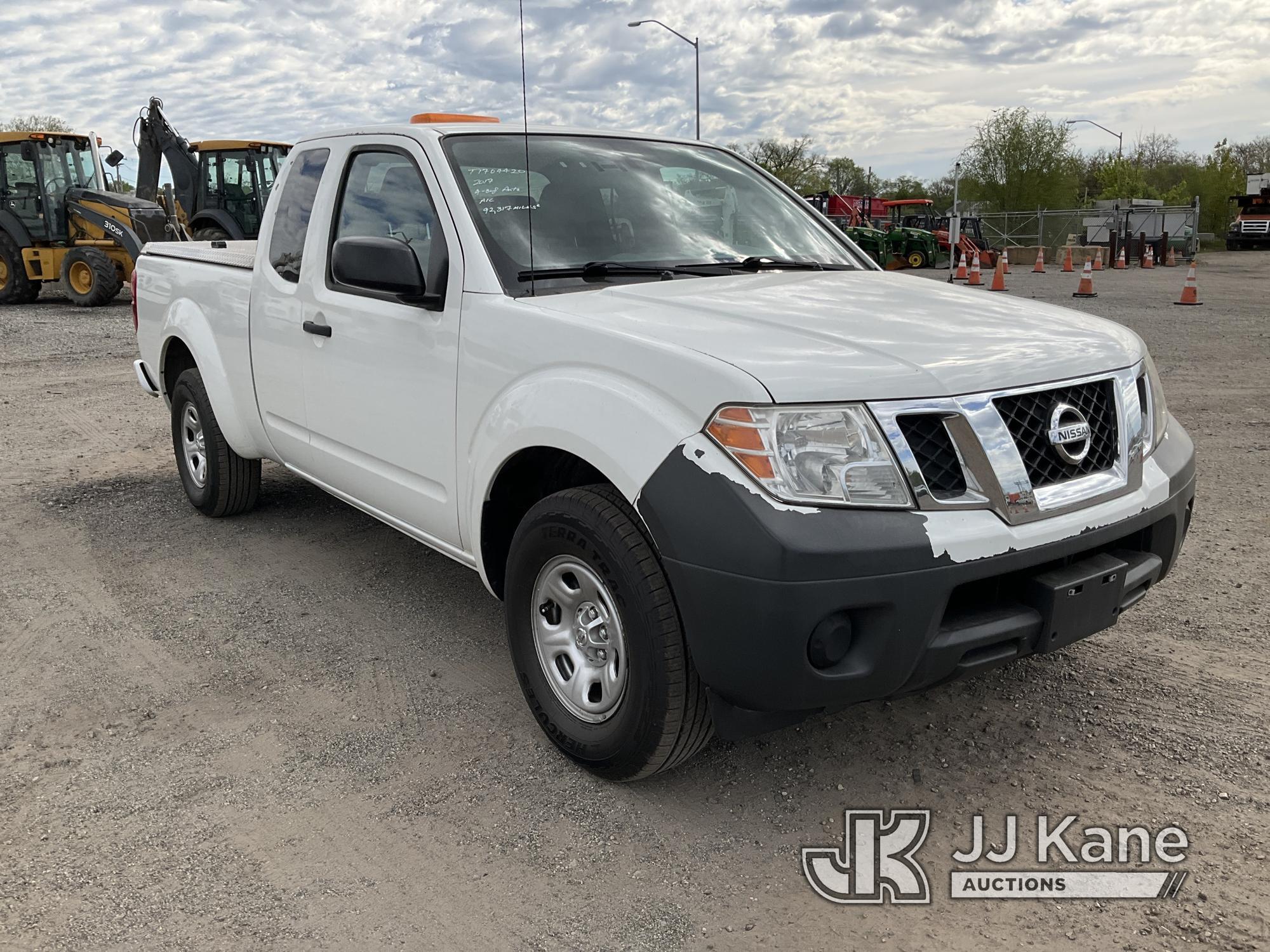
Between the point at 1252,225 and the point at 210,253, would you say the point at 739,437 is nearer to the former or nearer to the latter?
the point at 210,253

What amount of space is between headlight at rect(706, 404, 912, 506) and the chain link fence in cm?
3750

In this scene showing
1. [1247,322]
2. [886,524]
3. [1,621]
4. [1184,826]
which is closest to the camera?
[886,524]

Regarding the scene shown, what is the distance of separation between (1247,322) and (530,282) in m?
15.1

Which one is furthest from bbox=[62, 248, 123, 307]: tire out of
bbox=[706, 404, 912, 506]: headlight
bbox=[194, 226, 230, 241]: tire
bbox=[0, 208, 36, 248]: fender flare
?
bbox=[706, 404, 912, 506]: headlight

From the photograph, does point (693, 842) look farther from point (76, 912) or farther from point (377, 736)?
point (76, 912)

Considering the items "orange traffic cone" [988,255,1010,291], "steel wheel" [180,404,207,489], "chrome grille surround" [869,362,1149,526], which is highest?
"orange traffic cone" [988,255,1010,291]

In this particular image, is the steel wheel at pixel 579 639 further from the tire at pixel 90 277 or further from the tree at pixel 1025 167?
the tree at pixel 1025 167

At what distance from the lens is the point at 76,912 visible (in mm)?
2594

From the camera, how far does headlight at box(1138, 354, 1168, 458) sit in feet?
10.3

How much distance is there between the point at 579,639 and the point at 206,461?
339 centimetres

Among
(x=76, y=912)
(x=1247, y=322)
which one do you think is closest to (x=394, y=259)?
(x=76, y=912)

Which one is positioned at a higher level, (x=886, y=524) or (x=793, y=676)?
(x=886, y=524)

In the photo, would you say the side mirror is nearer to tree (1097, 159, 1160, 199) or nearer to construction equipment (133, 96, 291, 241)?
construction equipment (133, 96, 291, 241)

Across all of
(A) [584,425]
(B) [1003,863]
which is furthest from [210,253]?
(B) [1003,863]
